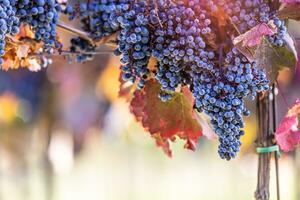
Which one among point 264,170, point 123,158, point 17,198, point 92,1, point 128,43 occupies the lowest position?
point 264,170

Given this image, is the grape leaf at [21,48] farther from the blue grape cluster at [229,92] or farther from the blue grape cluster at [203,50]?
the blue grape cluster at [229,92]

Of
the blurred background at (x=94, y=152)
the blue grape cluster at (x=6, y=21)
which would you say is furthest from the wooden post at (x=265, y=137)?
the blurred background at (x=94, y=152)

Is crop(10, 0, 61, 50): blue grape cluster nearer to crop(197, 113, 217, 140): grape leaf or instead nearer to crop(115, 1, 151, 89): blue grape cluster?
crop(115, 1, 151, 89): blue grape cluster

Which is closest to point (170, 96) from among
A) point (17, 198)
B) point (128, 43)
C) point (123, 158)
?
point (128, 43)

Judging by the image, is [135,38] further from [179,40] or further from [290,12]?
[290,12]

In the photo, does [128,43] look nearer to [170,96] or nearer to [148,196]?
[170,96]

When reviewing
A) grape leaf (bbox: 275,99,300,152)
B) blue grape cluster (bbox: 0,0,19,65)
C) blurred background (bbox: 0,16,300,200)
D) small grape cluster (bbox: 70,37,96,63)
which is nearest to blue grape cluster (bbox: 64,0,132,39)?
small grape cluster (bbox: 70,37,96,63)
